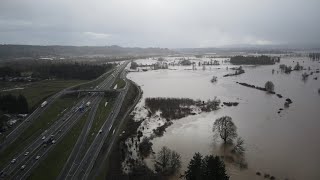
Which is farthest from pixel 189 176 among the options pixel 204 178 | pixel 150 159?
pixel 150 159

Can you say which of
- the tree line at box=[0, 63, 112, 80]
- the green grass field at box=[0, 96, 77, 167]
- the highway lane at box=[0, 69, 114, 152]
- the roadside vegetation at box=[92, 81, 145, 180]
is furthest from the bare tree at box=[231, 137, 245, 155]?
the tree line at box=[0, 63, 112, 80]

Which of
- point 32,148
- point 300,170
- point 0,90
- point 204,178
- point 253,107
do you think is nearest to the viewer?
point 204,178

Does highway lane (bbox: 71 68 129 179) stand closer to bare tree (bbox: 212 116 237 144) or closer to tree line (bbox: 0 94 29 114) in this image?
tree line (bbox: 0 94 29 114)

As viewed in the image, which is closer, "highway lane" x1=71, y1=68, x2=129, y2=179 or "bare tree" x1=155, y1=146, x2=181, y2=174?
"highway lane" x1=71, y1=68, x2=129, y2=179

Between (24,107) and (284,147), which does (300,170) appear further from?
(24,107)

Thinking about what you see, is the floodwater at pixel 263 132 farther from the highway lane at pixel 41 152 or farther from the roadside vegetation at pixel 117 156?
the highway lane at pixel 41 152

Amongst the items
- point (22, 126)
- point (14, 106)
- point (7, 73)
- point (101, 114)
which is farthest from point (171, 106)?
point (7, 73)
